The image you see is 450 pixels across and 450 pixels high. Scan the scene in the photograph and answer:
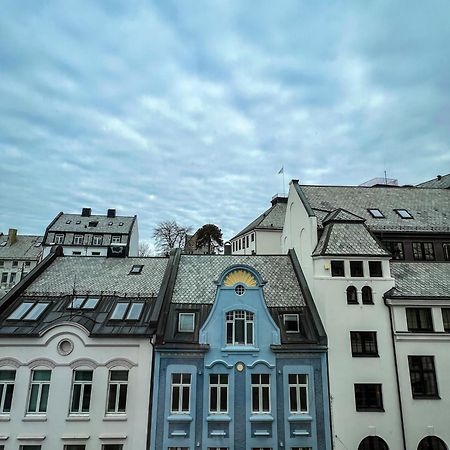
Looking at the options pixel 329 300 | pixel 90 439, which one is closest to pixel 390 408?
pixel 329 300

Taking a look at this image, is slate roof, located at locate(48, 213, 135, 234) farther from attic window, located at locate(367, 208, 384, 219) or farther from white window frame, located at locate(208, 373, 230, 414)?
white window frame, located at locate(208, 373, 230, 414)

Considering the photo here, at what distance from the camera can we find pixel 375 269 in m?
20.7

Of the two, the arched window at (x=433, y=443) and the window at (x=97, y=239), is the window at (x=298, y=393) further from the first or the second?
the window at (x=97, y=239)

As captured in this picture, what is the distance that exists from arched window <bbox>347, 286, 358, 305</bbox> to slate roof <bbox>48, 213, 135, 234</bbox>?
45984 mm

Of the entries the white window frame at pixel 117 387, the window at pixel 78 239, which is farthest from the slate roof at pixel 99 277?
the window at pixel 78 239

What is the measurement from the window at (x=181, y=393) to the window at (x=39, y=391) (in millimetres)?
6576

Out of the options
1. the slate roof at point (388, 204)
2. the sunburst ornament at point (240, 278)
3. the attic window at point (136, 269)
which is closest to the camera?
the sunburst ornament at point (240, 278)

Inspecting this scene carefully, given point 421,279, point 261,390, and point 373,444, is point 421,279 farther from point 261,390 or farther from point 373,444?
point 261,390

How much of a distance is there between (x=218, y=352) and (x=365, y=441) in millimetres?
9125

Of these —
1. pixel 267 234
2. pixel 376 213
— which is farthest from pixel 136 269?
pixel 267 234

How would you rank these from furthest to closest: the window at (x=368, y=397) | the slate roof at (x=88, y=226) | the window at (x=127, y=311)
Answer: the slate roof at (x=88, y=226)
the window at (x=127, y=311)
the window at (x=368, y=397)

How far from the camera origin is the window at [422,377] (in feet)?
61.1

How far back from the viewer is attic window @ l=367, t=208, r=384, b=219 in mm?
25667

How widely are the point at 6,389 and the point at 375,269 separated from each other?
71.5 feet
